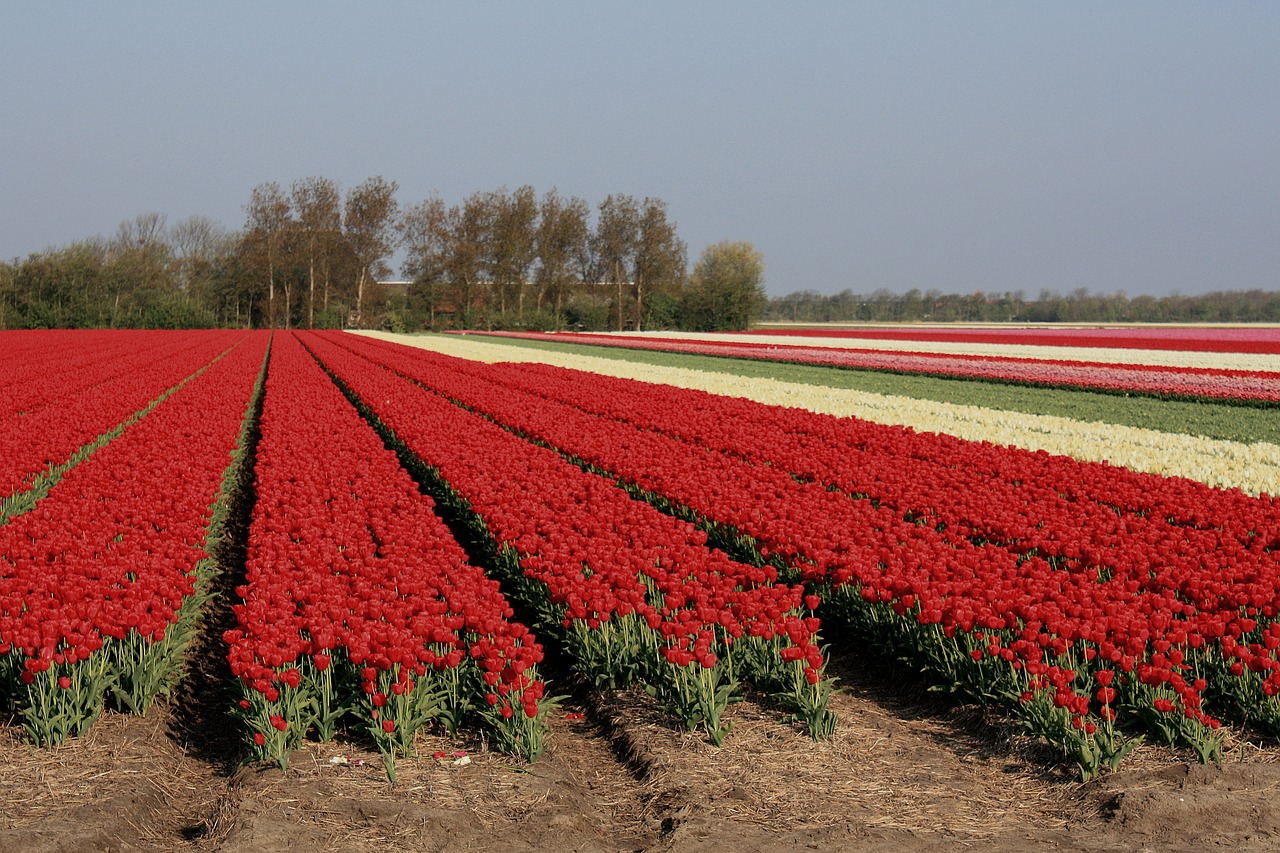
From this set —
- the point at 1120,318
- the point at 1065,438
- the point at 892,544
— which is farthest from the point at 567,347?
the point at 1120,318

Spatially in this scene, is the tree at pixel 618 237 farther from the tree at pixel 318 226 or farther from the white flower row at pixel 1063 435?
the white flower row at pixel 1063 435

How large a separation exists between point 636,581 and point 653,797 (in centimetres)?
184

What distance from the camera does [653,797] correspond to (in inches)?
180

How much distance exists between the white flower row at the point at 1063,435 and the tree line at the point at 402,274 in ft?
196

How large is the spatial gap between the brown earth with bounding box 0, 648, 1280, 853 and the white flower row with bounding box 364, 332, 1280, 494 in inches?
265

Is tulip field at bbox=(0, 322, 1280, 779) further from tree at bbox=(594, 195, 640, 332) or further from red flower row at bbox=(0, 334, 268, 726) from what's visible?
tree at bbox=(594, 195, 640, 332)

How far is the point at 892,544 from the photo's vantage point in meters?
7.18

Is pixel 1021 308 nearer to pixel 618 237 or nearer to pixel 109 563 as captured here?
pixel 618 237

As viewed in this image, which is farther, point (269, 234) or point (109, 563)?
point (269, 234)

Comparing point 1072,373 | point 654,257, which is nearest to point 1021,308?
point 654,257

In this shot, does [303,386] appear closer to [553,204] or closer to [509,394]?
[509,394]

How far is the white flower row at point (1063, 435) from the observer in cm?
1138

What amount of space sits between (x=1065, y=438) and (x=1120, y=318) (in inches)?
4620

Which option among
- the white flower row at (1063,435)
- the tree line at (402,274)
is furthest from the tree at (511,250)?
the white flower row at (1063,435)
